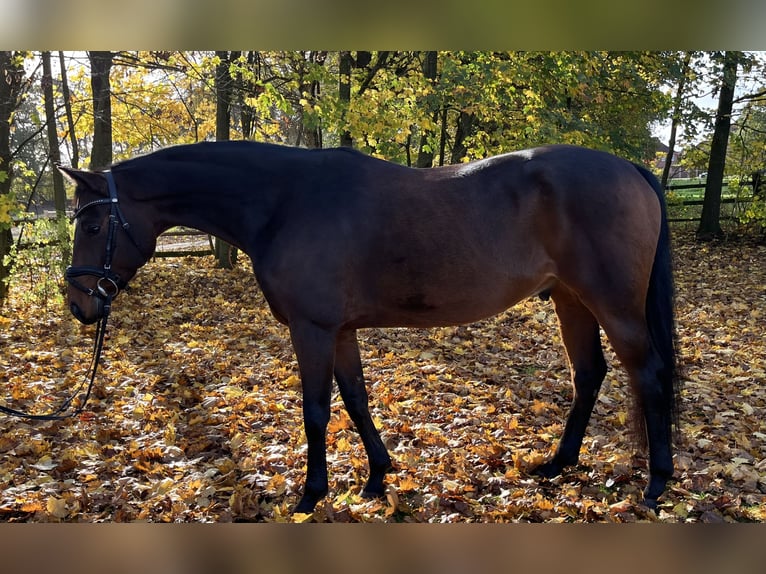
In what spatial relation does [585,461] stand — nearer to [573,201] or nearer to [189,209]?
[573,201]

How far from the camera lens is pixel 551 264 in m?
3.38

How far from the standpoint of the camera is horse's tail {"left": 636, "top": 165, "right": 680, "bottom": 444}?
347 centimetres

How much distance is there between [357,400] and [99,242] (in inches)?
70.1

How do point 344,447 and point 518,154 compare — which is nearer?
point 518,154

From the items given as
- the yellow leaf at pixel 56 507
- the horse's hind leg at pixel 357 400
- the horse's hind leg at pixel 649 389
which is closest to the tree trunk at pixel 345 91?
the horse's hind leg at pixel 357 400

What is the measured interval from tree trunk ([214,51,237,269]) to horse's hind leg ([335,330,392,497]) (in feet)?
22.9

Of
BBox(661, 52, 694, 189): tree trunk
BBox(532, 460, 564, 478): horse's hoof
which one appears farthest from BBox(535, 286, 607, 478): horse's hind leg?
BBox(661, 52, 694, 189): tree trunk

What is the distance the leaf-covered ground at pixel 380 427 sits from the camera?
3367 millimetres

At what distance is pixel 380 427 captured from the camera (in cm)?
459

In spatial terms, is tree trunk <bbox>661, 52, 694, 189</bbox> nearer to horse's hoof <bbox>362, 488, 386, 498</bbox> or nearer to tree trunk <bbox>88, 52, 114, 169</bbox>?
horse's hoof <bbox>362, 488, 386, 498</bbox>

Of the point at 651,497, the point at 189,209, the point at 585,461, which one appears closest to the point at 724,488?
the point at 651,497
